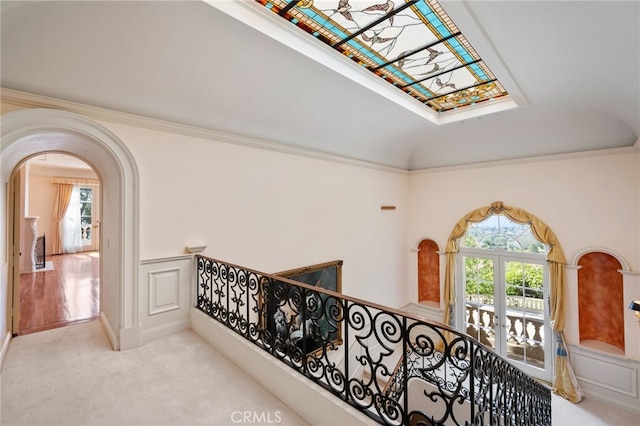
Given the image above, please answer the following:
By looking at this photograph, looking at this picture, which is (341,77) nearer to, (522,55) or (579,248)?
(522,55)

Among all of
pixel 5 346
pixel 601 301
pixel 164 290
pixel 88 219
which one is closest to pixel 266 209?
pixel 164 290

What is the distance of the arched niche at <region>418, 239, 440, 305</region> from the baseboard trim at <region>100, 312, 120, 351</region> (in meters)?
5.78

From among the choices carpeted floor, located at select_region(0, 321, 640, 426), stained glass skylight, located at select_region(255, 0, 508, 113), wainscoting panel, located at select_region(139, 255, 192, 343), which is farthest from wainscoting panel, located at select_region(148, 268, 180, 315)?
stained glass skylight, located at select_region(255, 0, 508, 113)

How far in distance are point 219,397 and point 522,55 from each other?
390 cm

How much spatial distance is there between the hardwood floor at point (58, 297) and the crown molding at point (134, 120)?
2.49 metres

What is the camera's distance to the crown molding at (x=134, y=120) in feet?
7.80

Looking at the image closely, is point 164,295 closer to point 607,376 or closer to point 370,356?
point 370,356

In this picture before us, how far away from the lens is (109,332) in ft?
9.93

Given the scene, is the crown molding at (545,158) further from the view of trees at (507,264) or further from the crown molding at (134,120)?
the crown molding at (134,120)

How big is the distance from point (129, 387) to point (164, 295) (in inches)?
40.3

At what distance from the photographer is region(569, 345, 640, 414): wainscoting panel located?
14.0 feet

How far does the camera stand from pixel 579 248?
15.4 ft

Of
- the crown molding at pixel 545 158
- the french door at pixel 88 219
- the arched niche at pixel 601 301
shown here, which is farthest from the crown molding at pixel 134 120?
the french door at pixel 88 219

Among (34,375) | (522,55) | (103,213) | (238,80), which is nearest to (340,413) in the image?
(34,375)
